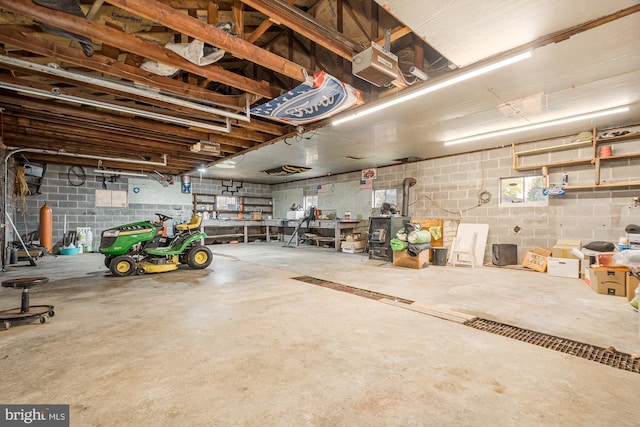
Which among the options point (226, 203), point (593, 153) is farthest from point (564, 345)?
point (226, 203)

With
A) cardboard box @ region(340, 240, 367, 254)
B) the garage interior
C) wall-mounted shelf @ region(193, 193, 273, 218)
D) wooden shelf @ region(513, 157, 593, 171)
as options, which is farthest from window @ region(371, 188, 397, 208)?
wall-mounted shelf @ region(193, 193, 273, 218)

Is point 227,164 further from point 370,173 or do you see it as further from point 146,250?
point 370,173

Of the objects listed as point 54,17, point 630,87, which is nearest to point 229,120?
point 54,17

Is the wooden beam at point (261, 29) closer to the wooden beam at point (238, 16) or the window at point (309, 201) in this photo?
the wooden beam at point (238, 16)

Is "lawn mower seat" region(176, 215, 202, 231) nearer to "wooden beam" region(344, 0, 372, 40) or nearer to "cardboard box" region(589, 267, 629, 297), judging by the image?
"wooden beam" region(344, 0, 372, 40)

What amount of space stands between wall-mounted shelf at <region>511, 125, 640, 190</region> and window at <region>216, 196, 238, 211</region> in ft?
29.9

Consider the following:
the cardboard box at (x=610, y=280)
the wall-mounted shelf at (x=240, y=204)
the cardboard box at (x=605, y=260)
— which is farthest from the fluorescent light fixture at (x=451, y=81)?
the wall-mounted shelf at (x=240, y=204)

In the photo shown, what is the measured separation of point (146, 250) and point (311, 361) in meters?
4.20

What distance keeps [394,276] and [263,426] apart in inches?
142

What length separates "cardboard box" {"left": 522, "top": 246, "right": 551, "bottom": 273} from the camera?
4.93 m

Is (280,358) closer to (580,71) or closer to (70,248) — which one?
(580,71)

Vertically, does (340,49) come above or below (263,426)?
above

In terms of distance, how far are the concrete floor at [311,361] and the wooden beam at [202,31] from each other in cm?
241

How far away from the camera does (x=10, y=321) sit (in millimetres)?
2373
